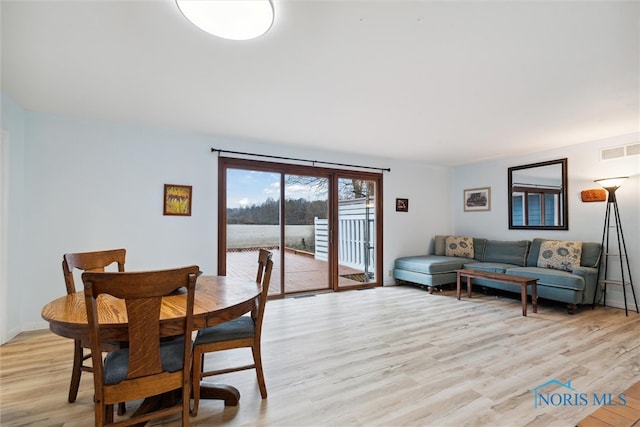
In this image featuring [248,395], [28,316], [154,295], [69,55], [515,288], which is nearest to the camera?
[154,295]

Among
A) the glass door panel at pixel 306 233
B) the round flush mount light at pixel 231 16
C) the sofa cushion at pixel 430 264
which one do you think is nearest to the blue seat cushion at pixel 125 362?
the round flush mount light at pixel 231 16

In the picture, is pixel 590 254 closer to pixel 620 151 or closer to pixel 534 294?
pixel 534 294

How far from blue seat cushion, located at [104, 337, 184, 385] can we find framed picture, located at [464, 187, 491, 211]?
582 centimetres

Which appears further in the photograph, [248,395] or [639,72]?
[639,72]

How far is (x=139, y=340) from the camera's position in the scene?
138 centimetres

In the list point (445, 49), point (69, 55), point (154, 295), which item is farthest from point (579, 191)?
point (69, 55)

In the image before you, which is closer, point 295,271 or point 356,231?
point 295,271

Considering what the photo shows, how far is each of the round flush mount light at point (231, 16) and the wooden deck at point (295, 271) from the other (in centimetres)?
309

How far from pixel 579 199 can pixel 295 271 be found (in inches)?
177

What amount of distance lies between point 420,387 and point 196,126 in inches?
144

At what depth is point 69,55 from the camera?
2176 millimetres

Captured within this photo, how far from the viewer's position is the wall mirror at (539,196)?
4754mm

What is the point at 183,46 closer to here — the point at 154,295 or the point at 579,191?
the point at 154,295

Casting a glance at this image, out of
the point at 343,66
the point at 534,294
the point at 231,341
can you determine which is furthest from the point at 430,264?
the point at 231,341
